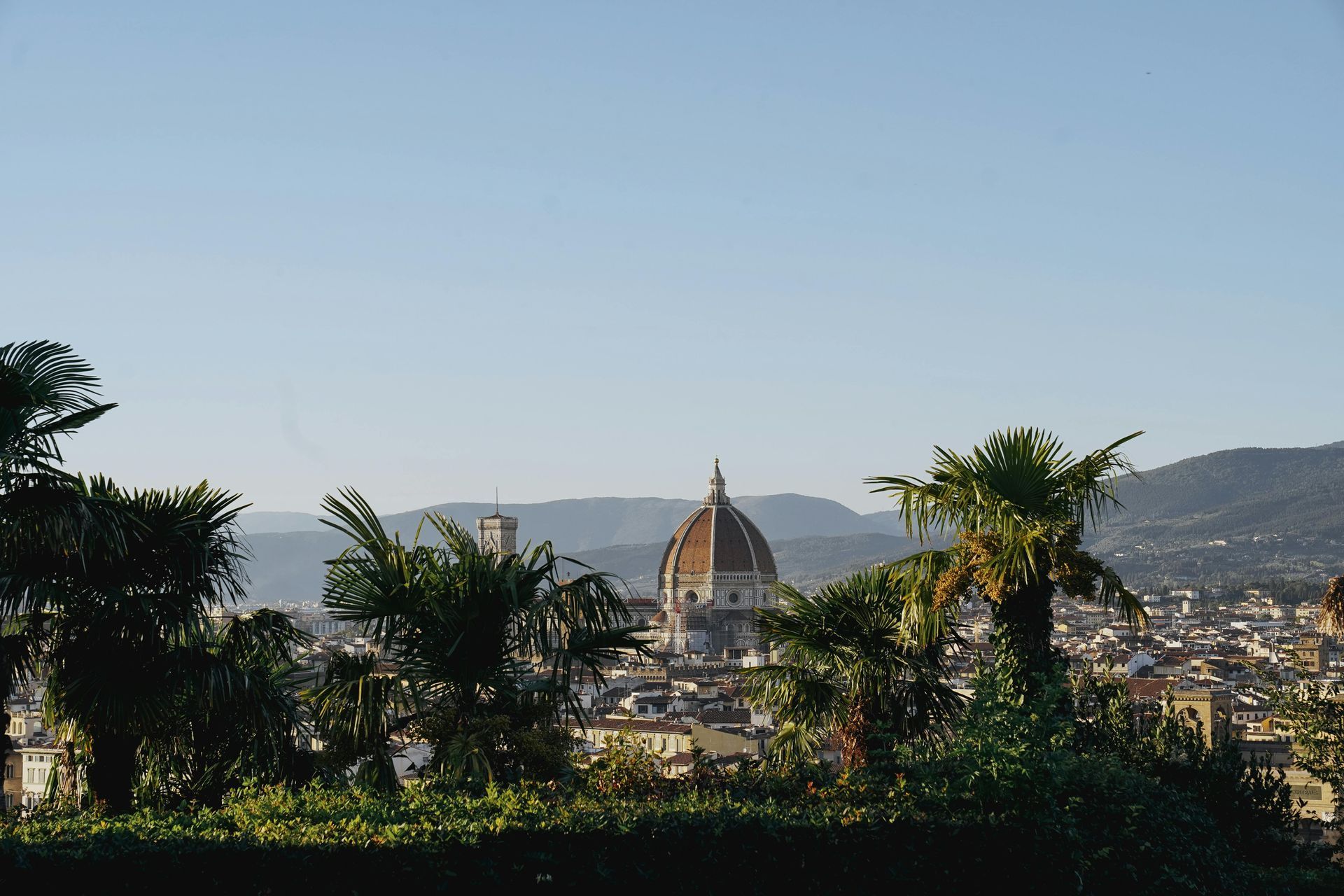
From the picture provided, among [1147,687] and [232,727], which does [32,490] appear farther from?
[1147,687]

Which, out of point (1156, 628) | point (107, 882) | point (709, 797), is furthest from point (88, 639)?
point (1156, 628)

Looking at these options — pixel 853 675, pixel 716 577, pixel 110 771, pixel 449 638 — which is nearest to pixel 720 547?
pixel 716 577

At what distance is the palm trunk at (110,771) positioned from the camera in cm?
864

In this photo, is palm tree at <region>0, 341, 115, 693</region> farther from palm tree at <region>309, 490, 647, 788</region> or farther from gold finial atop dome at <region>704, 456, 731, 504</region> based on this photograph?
gold finial atop dome at <region>704, 456, 731, 504</region>

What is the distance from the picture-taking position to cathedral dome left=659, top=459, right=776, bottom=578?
140m

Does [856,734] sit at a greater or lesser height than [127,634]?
lesser

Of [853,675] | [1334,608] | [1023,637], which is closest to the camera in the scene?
[1023,637]

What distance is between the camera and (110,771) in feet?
28.4

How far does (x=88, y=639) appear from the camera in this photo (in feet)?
28.6

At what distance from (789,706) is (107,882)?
5.58 meters

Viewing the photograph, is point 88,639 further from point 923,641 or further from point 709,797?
point 923,641

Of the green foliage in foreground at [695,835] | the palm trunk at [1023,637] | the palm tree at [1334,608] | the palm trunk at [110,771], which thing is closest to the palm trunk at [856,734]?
the palm trunk at [1023,637]

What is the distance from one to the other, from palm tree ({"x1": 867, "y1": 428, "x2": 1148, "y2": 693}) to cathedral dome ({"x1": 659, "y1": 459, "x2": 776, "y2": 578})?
129 metres

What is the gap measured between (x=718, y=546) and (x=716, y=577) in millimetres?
2911
